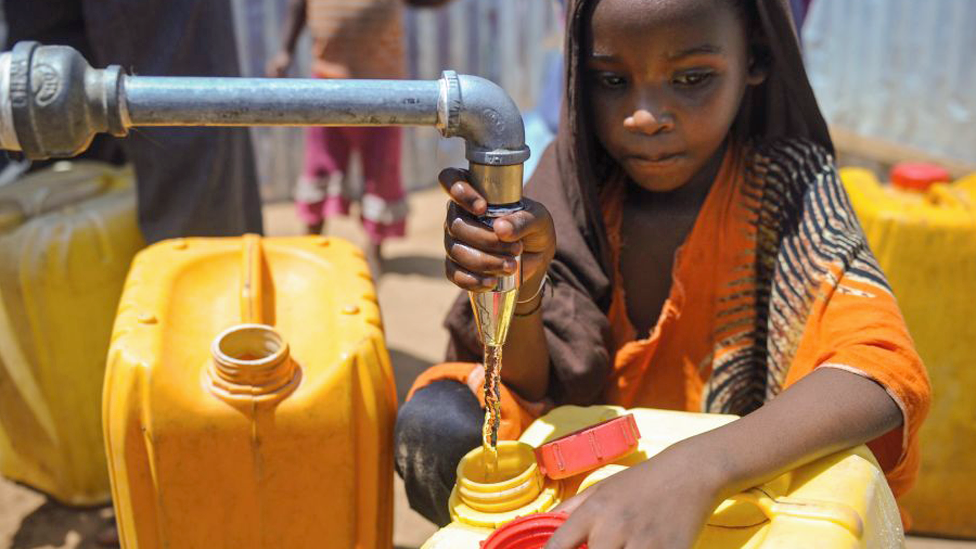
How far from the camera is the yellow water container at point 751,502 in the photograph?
1.12 metres

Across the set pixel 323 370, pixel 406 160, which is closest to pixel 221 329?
pixel 323 370

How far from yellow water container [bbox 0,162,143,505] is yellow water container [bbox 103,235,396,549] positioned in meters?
0.72

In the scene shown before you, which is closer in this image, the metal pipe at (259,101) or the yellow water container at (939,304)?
the metal pipe at (259,101)

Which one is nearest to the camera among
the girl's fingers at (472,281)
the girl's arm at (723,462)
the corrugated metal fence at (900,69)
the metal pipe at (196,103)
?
the metal pipe at (196,103)

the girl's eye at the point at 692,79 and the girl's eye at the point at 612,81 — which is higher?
the girl's eye at the point at 692,79

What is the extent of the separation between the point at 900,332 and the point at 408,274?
10.0 feet

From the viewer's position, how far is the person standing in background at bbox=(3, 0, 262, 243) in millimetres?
2344

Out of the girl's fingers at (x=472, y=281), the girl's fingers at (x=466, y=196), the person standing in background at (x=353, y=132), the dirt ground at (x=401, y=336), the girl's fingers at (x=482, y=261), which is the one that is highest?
the girl's fingers at (x=466, y=196)

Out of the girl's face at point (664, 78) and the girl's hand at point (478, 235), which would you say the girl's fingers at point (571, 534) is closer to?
the girl's hand at point (478, 235)

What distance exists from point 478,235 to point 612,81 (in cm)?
54

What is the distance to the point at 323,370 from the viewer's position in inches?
57.6

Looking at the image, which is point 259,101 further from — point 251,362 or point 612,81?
point 612,81

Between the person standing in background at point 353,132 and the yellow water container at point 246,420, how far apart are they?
7.59 feet

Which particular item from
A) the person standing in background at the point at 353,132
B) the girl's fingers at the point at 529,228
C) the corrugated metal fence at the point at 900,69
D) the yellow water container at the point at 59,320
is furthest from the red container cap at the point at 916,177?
the corrugated metal fence at the point at 900,69
